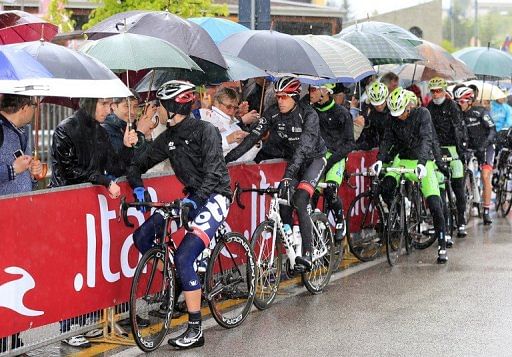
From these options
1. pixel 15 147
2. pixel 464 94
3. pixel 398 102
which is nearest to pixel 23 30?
pixel 15 147

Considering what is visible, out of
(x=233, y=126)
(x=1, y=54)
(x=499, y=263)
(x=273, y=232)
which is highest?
(x=1, y=54)

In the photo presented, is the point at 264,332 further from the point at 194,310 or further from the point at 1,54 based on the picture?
the point at 1,54

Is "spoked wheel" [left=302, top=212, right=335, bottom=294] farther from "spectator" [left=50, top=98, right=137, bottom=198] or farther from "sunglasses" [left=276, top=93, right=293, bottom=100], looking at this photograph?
"spectator" [left=50, top=98, right=137, bottom=198]

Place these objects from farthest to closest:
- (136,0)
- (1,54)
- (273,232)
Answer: (136,0) < (273,232) < (1,54)

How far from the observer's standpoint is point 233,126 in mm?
11883

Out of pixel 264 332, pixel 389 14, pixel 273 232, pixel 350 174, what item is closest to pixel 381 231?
pixel 350 174

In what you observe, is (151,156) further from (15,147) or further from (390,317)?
(390,317)

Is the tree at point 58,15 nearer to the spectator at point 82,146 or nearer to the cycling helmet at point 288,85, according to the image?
the cycling helmet at point 288,85

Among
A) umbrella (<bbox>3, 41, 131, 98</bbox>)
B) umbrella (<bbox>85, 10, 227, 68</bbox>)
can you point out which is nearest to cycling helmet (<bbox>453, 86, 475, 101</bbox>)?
umbrella (<bbox>85, 10, 227, 68</bbox>)

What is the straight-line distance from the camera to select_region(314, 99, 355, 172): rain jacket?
42.1ft

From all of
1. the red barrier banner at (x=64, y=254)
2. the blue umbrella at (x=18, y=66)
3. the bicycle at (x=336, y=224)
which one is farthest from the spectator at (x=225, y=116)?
the blue umbrella at (x=18, y=66)

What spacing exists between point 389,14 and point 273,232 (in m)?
36.6

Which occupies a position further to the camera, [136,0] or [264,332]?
[136,0]

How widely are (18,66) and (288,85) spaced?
11.8ft
